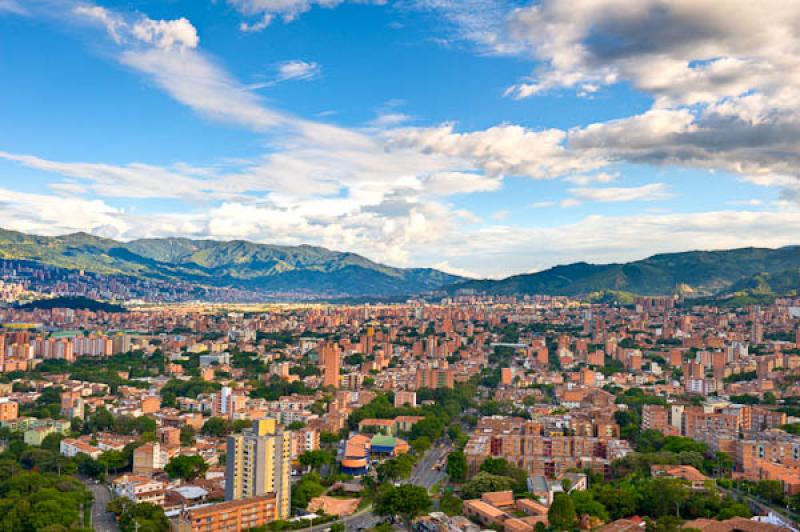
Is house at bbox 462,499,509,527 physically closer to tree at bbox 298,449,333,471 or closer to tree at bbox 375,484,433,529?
tree at bbox 375,484,433,529

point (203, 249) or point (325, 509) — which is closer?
point (325, 509)

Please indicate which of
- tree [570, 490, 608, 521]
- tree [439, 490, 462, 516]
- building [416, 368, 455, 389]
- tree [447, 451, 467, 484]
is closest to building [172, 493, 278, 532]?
tree [439, 490, 462, 516]

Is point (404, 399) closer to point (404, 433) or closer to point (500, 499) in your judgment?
point (404, 433)

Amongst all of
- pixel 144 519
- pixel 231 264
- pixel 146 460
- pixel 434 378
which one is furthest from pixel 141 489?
pixel 231 264

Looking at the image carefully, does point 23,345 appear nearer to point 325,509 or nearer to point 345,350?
point 345,350

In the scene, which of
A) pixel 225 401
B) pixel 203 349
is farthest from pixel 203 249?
pixel 225 401

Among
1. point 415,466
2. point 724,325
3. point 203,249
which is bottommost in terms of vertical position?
point 415,466
